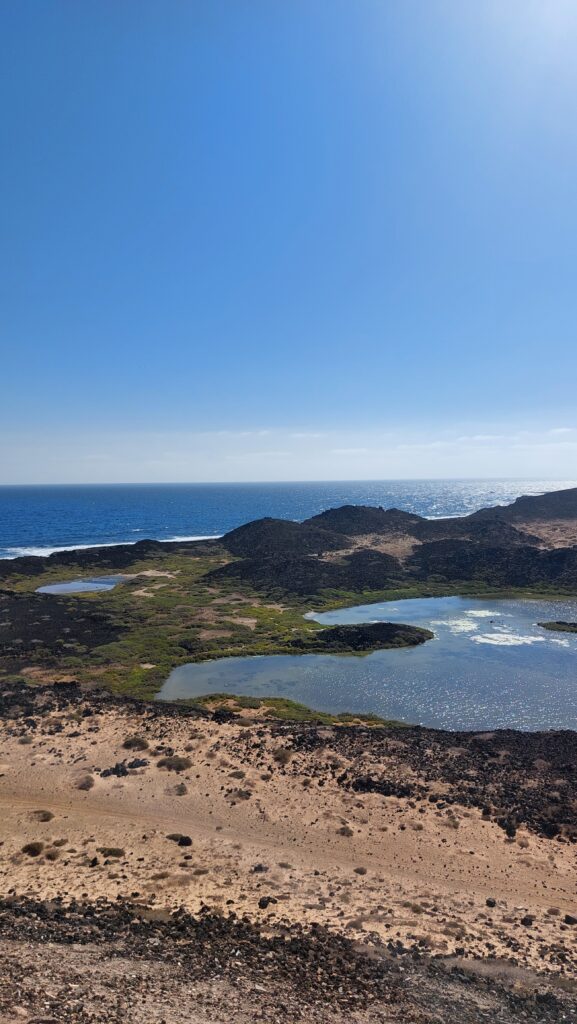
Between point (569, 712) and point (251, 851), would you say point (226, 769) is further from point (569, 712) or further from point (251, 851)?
point (569, 712)

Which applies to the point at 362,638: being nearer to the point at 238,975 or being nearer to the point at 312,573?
the point at 312,573

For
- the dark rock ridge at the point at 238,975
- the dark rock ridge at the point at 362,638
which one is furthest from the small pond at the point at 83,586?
the dark rock ridge at the point at 238,975

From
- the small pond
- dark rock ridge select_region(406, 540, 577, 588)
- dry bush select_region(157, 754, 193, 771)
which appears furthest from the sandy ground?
dark rock ridge select_region(406, 540, 577, 588)

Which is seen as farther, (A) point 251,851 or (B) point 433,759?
(B) point 433,759

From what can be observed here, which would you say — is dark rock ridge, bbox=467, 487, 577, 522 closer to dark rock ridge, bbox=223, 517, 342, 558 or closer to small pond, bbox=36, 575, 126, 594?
dark rock ridge, bbox=223, 517, 342, 558

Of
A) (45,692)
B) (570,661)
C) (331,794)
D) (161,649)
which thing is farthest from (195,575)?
(331,794)

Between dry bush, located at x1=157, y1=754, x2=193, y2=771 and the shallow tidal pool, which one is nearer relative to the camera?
dry bush, located at x1=157, y1=754, x2=193, y2=771
